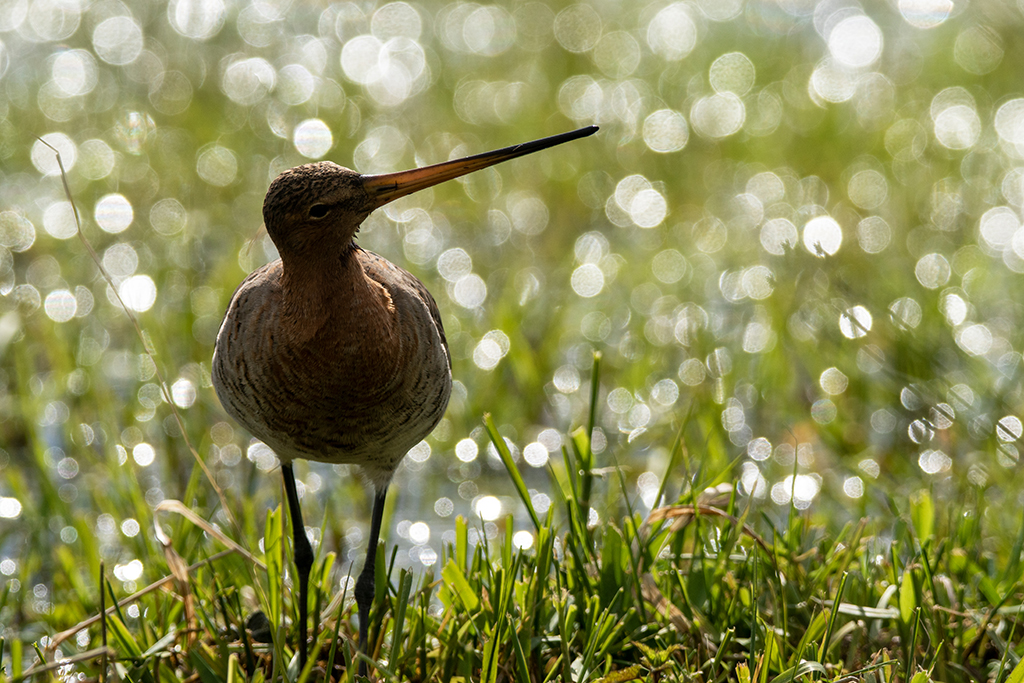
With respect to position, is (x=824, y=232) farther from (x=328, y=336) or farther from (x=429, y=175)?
(x=328, y=336)

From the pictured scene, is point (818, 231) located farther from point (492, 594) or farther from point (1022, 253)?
point (492, 594)

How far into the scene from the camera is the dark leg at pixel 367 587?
10.2 ft

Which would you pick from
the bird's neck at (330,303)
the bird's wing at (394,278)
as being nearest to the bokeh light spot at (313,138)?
the bird's wing at (394,278)

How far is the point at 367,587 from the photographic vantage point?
3199 millimetres

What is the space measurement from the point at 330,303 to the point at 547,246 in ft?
12.3

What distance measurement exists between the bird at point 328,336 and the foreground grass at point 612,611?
287 millimetres

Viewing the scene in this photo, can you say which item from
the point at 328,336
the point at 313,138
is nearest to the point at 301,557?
the point at 328,336

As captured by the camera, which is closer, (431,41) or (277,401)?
(277,401)

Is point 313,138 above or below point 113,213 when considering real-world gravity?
above

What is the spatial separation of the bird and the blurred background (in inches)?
28.7

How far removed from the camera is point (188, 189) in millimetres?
6496

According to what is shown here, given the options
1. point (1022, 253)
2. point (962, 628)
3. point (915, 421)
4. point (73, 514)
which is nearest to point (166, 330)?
point (73, 514)

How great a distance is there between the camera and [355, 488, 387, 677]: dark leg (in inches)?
122

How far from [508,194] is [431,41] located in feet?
8.45
